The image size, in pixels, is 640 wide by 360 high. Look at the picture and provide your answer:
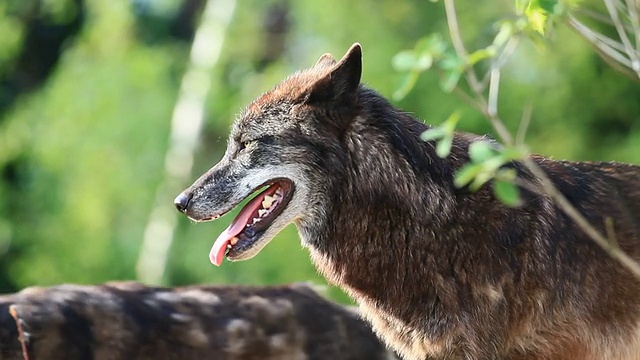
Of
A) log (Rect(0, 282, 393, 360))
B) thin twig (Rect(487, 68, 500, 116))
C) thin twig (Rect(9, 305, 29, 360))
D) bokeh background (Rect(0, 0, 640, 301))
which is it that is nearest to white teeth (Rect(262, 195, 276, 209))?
thin twig (Rect(487, 68, 500, 116))

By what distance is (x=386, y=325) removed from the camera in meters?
5.79

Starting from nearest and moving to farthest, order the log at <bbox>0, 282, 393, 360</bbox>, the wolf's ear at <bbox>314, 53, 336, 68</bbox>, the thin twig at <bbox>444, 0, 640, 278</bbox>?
1. the thin twig at <bbox>444, 0, 640, 278</bbox>
2. the wolf's ear at <bbox>314, 53, 336, 68</bbox>
3. the log at <bbox>0, 282, 393, 360</bbox>

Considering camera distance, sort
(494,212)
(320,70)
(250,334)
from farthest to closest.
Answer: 1. (250,334)
2. (320,70)
3. (494,212)

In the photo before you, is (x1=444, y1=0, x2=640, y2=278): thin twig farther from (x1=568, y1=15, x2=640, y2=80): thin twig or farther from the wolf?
the wolf

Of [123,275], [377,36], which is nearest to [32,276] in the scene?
[123,275]

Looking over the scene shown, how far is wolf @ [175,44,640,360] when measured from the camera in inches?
221

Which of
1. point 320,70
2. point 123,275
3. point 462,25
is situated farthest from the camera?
point 123,275

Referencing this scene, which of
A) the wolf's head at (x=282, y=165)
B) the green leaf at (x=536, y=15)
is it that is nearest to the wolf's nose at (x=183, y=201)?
the wolf's head at (x=282, y=165)

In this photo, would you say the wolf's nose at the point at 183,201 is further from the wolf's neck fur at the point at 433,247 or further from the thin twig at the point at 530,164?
the thin twig at the point at 530,164

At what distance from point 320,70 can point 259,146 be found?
56cm

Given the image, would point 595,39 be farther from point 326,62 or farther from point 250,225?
point 250,225

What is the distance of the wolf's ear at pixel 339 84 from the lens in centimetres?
566

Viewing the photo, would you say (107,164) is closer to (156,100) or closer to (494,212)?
(156,100)

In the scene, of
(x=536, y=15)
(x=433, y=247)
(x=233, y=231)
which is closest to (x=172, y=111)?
(x=233, y=231)
